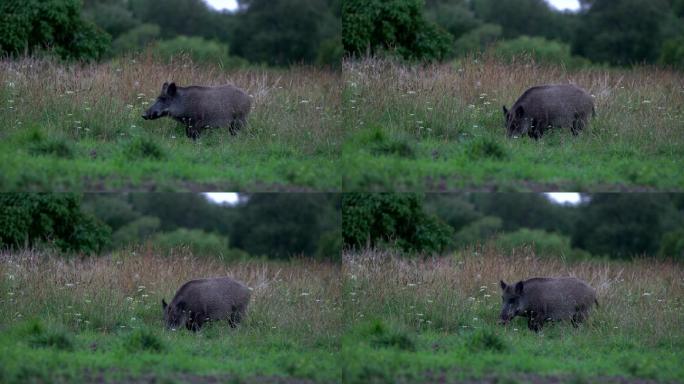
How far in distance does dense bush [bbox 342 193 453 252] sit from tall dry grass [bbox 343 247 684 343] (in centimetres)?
39

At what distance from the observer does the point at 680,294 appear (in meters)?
15.3

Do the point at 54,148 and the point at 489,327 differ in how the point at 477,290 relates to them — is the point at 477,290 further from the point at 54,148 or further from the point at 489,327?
the point at 54,148

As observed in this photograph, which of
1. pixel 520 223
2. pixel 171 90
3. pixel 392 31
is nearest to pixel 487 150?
pixel 392 31

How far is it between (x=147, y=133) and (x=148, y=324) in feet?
8.51

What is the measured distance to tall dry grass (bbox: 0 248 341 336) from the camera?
13961 millimetres

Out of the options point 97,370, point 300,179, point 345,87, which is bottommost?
point 97,370

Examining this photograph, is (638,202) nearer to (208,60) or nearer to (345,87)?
(345,87)

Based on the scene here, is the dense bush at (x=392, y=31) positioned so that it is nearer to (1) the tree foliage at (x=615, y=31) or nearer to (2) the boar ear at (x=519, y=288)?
(1) the tree foliage at (x=615, y=31)

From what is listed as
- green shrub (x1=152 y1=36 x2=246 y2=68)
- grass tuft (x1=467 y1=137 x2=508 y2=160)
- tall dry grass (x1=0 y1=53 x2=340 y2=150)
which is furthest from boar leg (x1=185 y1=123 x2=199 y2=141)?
grass tuft (x1=467 y1=137 x2=508 y2=160)

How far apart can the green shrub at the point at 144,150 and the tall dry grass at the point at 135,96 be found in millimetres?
928

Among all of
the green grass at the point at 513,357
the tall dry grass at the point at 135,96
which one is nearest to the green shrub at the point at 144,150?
the tall dry grass at the point at 135,96

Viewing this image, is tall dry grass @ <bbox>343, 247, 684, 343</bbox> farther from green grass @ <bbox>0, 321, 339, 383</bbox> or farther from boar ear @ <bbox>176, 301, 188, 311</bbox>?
boar ear @ <bbox>176, 301, 188, 311</bbox>

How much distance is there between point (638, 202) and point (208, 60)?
30.9ft

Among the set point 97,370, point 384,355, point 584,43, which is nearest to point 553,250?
point 584,43
